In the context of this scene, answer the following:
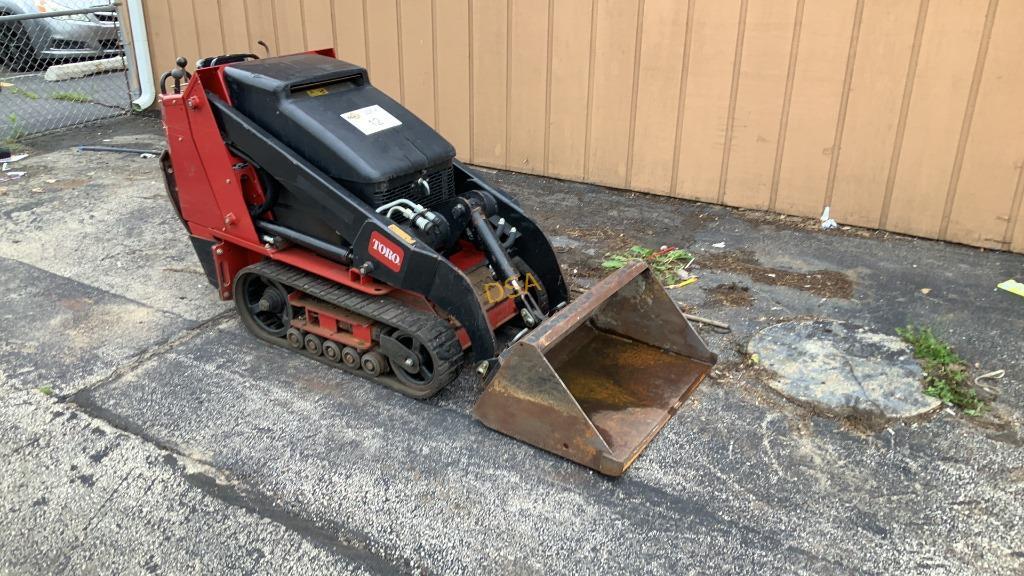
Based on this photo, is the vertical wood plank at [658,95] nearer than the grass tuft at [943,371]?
No

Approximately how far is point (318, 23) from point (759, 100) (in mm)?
4006

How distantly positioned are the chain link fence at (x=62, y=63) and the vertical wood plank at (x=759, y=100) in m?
6.67

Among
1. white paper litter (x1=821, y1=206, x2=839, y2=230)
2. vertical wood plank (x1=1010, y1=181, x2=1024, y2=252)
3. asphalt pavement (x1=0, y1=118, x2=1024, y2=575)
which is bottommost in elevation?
asphalt pavement (x1=0, y1=118, x2=1024, y2=575)

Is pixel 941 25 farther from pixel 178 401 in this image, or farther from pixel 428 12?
pixel 178 401

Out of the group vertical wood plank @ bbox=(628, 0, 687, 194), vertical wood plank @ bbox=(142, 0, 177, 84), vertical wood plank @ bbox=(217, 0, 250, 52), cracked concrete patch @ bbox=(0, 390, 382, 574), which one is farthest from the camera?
vertical wood plank @ bbox=(142, 0, 177, 84)

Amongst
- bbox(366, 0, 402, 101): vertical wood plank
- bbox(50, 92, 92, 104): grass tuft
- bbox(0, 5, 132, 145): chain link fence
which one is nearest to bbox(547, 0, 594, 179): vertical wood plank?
bbox(366, 0, 402, 101): vertical wood plank

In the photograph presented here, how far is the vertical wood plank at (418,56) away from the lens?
6648 millimetres

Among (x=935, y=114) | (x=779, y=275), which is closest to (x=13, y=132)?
(x=779, y=275)

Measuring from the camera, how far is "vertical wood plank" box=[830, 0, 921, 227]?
4.91m

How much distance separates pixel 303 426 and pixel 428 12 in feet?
14.1

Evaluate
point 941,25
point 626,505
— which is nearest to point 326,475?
point 626,505

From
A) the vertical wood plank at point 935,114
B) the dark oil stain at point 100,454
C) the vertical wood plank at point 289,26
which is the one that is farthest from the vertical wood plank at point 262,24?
the vertical wood plank at point 935,114

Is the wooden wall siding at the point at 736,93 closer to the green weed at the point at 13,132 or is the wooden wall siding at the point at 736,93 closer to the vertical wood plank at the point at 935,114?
the vertical wood plank at the point at 935,114

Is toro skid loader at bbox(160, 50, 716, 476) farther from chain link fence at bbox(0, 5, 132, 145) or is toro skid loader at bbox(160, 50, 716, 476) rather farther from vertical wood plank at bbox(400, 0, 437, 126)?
chain link fence at bbox(0, 5, 132, 145)
